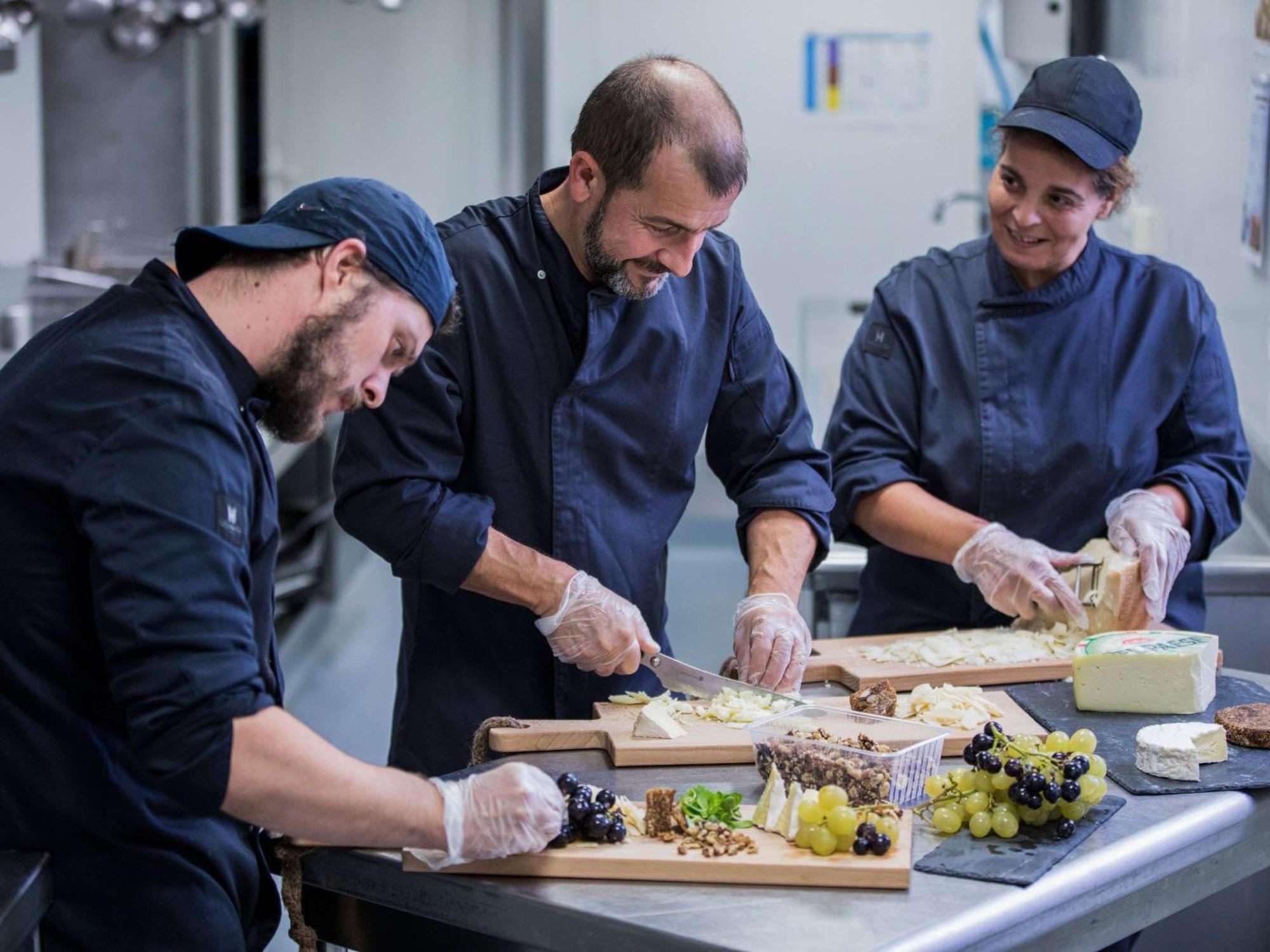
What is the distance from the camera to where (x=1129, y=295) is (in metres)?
2.60

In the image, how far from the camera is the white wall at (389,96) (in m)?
6.31

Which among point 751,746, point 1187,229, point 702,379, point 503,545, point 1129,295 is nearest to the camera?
point 751,746

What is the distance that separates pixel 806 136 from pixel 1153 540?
3.09 m

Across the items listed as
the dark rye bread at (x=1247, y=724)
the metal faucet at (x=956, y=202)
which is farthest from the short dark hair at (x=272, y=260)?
the metal faucet at (x=956, y=202)

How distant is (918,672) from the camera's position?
2207 mm


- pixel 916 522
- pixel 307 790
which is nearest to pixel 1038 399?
pixel 916 522

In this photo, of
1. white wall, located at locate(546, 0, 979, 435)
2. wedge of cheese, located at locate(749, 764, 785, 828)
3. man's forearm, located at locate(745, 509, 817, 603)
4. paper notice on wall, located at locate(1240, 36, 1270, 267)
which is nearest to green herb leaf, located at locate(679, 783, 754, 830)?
wedge of cheese, located at locate(749, 764, 785, 828)

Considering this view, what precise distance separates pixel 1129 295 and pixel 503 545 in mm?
1238

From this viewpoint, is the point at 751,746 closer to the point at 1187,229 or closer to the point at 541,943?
the point at 541,943

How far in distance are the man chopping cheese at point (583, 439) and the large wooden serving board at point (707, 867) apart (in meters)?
0.52

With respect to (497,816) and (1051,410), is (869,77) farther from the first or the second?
(497,816)

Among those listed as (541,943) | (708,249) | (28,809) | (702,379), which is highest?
(708,249)

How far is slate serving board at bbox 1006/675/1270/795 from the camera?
179 centimetres

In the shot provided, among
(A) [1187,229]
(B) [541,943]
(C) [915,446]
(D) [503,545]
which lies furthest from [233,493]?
(A) [1187,229]
